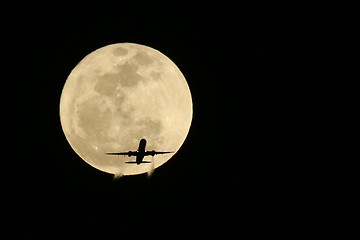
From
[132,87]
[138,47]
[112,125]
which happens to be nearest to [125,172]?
[112,125]

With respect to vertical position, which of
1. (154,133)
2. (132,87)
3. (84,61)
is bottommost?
(154,133)

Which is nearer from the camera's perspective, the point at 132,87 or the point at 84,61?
the point at 132,87

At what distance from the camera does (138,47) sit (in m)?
24.5

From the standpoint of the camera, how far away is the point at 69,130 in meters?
23.8

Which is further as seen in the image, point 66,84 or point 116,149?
point 66,84

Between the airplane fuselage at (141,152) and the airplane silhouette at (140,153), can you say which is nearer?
the airplane silhouette at (140,153)

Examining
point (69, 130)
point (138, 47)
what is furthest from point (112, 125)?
point (138, 47)

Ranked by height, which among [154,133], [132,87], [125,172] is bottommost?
[125,172]

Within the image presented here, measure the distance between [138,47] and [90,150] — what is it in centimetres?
592

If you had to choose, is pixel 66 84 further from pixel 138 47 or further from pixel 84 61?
pixel 138 47

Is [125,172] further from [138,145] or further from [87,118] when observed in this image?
[87,118]

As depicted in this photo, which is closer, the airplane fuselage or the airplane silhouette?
the airplane silhouette

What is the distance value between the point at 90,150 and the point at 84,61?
465 cm

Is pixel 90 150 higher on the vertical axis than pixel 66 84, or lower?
lower
